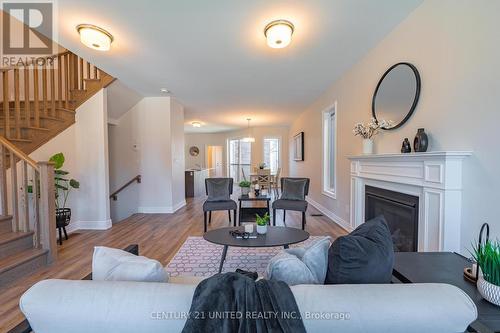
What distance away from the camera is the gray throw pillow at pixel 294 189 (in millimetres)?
4387

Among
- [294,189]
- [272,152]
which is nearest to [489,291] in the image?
[294,189]

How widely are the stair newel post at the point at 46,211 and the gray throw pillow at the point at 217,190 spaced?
218 centimetres

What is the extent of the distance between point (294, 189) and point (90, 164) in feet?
11.8

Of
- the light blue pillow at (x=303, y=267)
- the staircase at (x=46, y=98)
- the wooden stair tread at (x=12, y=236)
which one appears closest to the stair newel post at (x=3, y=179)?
the wooden stair tread at (x=12, y=236)

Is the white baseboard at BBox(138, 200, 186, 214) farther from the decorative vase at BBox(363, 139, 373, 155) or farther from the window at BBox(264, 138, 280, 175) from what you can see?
the window at BBox(264, 138, 280, 175)

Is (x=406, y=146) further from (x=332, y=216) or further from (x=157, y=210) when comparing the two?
(x=157, y=210)

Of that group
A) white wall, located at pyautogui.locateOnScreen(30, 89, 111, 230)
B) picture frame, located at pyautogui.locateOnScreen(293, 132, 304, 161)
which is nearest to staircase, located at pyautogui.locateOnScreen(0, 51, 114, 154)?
white wall, located at pyautogui.locateOnScreen(30, 89, 111, 230)

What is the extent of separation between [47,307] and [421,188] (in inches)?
102

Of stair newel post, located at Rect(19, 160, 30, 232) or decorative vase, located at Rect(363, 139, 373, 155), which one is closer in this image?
stair newel post, located at Rect(19, 160, 30, 232)

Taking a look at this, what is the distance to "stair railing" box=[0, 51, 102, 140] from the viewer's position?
3490 millimetres

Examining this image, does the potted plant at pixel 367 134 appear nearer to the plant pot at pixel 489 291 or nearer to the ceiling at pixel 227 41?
the ceiling at pixel 227 41

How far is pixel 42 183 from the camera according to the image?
2801 mm

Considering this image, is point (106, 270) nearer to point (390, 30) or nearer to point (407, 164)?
point (407, 164)

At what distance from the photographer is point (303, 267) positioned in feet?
3.52
